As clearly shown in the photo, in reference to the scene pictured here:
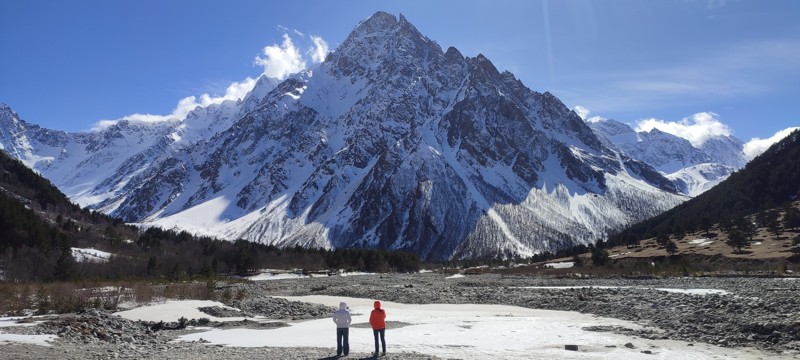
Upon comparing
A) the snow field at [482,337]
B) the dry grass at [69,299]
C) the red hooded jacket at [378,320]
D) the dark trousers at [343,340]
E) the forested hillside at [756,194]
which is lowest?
the snow field at [482,337]

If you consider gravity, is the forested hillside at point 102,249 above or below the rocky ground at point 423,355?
above

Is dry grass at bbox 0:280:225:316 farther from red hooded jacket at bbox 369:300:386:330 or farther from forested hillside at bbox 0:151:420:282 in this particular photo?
forested hillside at bbox 0:151:420:282

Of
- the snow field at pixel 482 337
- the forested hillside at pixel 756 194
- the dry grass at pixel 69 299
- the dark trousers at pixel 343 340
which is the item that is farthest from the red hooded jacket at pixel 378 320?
the forested hillside at pixel 756 194

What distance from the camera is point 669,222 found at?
197 metres

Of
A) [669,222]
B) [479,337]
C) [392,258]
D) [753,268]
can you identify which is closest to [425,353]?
[479,337]

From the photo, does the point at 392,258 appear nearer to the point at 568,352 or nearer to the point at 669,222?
the point at 669,222

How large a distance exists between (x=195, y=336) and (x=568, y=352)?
19.2m

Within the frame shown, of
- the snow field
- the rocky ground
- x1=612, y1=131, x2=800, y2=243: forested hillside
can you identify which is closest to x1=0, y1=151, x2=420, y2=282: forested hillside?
Result: the rocky ground

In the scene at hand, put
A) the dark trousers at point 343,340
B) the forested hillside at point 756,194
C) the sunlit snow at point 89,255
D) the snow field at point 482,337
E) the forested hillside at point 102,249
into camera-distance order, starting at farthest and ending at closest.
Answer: the forested hillside at point 756,194 < the sunlit snow at point 89,255 < the forested hillside at point 102,249 < the snow field at point 482,337 < the dark trousers at point 343,340

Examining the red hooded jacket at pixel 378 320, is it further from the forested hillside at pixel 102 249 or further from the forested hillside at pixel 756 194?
the forested hillside at pixel 756 194

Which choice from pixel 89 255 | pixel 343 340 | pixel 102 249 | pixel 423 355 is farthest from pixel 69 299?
pixel 102 249

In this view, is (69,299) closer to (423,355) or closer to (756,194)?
(423,355)

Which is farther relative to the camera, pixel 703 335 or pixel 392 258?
pixel 392 258

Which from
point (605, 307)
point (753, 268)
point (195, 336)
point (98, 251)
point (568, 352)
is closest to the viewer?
point (568, 352)
